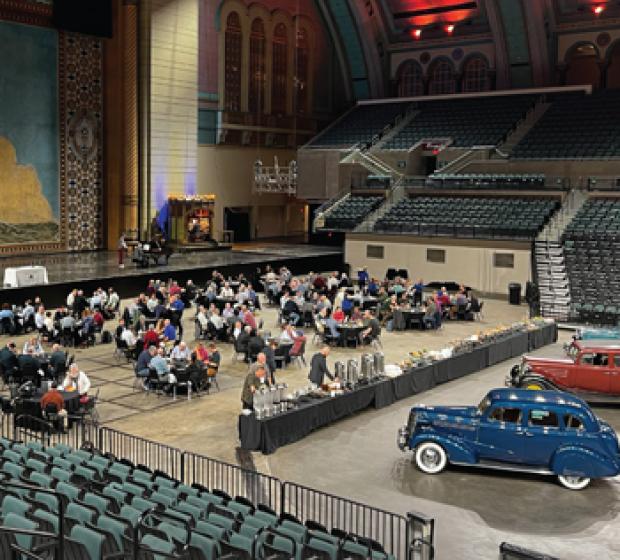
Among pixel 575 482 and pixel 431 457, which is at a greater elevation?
pixel 431 457

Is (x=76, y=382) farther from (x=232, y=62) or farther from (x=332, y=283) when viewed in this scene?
(x=232, y=62)

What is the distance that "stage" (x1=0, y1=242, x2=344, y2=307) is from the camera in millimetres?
27734

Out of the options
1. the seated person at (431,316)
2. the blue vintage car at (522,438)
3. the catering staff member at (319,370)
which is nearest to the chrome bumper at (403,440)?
the blue vintage car at (522,438)

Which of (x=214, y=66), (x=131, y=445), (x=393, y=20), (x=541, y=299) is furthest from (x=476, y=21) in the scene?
(x=131, y=445)

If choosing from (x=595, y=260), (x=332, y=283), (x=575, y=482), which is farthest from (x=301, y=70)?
(x=575, y=482)

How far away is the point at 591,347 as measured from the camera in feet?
55.8

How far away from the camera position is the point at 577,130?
39.1 meters

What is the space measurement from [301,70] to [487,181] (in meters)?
15.0

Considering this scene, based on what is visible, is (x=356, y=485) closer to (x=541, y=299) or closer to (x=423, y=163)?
(x=541, y=299)

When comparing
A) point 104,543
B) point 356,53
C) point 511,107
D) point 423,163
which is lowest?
point 104,543

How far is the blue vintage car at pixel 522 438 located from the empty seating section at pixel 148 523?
4157 millimetres

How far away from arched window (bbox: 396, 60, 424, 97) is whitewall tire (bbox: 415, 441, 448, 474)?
38.0m

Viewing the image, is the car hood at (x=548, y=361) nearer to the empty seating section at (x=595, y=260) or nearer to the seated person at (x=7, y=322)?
the empty seating section at (x=595, y=260)

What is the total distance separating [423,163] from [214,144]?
35.7ft
